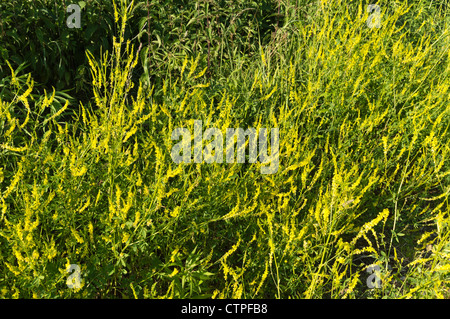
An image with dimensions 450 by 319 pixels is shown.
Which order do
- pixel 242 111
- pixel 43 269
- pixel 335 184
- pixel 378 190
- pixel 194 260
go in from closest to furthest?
pixel 43 269 → pixel 335 184 → pixel 194 260 → pixel 242 111 → pixel 378 190

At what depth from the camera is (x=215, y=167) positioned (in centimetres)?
204

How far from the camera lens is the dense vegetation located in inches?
72.1

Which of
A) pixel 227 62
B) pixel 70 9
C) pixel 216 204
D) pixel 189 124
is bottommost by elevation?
pixel 216 204

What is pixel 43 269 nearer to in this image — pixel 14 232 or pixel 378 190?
pixel 14 232

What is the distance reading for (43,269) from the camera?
5.51 ft

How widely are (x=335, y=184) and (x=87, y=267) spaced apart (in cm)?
110

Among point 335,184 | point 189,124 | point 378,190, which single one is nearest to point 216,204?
point 189,124

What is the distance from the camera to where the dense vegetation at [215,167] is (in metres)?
1.83

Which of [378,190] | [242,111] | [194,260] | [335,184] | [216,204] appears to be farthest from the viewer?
[378,190]

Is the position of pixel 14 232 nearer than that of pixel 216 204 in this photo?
Yes
